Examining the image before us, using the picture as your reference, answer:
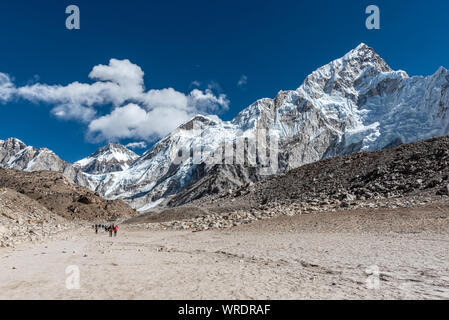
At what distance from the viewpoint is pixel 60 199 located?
75.9m

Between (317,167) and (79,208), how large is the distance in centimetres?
6121

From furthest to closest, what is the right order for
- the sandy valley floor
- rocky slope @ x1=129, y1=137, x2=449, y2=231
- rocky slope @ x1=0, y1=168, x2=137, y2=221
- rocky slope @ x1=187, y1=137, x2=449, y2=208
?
rocky slope @ x1=0, y1=168, x2=137, y2=221, rocky slope @ x1=187, y1=137, x2=449, y2=208, rocky slope @ x1=129, y1=137, x2=449, y2=231, the sandy valley floor

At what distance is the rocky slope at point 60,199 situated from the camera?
7306cm

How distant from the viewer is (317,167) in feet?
153

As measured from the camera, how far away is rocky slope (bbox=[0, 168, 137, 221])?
73.1 meters

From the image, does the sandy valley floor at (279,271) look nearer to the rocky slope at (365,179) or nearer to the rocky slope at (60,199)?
the rocky slope at (365,179)

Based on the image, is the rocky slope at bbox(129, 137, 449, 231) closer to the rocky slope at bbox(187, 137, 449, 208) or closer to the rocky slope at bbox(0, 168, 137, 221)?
the rocky slope at bbox(187, 137, 449, 208)

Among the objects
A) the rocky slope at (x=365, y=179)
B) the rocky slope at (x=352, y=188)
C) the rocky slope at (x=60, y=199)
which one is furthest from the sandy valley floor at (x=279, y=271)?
the rocky slope at (x=60, y=199)

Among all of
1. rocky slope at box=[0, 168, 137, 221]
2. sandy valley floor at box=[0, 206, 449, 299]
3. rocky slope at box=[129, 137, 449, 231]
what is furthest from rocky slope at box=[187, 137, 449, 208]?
rocky slope at box=[0, 168, 137, 221]

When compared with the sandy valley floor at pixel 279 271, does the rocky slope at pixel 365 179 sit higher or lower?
higher

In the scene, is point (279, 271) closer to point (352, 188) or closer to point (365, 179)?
point (352, 188)
